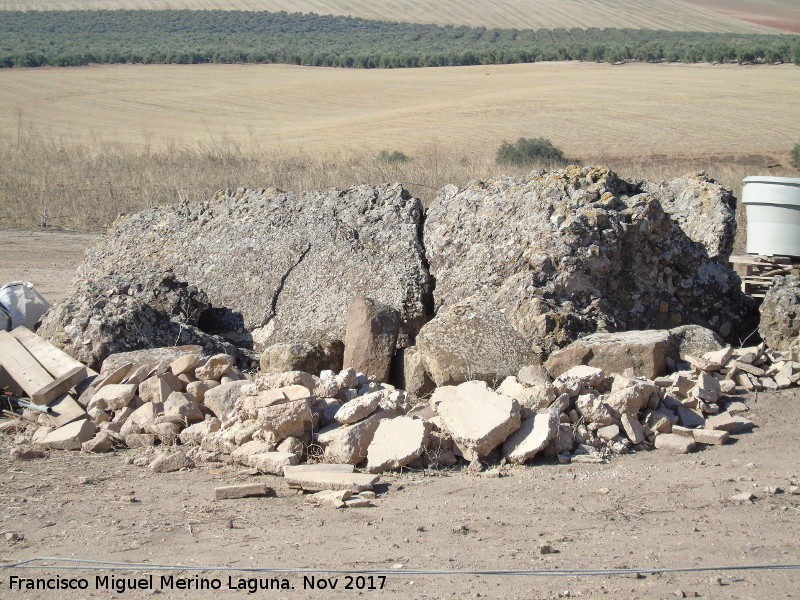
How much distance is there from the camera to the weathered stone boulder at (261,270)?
5969mm

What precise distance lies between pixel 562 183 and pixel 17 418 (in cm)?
415

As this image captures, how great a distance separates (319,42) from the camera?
224 ft

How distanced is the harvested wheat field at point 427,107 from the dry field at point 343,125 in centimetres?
10

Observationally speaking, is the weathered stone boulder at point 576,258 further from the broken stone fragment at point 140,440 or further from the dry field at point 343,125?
the dry field at point 343,125

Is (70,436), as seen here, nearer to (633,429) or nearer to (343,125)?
(633,429)

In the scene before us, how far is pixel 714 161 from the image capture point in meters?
21.4

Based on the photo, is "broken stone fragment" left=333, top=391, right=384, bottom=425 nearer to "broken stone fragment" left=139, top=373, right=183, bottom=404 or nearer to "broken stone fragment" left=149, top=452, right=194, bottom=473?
"broken stone fragment" left=149, top=452, right=194, bottom=473

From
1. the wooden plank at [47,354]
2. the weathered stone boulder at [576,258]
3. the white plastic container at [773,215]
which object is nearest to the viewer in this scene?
the wooden plank at [47,354]

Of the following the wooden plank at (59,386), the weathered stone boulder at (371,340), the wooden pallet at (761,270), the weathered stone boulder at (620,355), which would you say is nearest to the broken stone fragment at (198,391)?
the wooden plank at (59,386)

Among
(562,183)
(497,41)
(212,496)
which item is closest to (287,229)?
(562,183)

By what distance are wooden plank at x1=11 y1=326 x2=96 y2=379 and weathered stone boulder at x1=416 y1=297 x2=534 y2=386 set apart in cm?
226

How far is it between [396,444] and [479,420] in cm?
45

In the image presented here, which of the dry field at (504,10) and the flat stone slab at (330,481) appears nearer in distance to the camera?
the flat stone slab at (330,481)

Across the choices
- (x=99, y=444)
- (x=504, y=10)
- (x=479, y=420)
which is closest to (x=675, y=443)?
(x=479, y=420)
